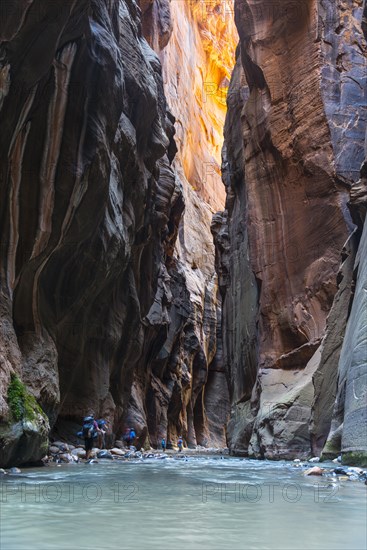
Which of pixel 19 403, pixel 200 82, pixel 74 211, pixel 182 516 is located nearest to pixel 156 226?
pixel 74 211

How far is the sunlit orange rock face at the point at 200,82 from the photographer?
5738 cm

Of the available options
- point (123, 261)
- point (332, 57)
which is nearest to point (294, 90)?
point (332, 57)

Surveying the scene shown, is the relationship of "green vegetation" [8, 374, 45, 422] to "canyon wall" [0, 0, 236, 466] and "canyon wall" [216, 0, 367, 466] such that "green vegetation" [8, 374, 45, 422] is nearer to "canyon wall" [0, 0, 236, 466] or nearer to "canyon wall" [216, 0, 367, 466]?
"canyon wall" [0, 0, 236, 466]

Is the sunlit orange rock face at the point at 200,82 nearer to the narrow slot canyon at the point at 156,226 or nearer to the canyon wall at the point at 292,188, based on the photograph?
the narrow slot canyon at the point at 156,226

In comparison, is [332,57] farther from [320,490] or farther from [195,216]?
[195,216]

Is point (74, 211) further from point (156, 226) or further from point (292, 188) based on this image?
point (156, 226)

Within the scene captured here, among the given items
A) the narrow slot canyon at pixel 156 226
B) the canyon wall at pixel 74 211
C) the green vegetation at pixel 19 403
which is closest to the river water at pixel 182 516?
the green vegetation at pixel 19 403

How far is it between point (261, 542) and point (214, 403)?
54.2 meters

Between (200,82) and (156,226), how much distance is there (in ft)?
164

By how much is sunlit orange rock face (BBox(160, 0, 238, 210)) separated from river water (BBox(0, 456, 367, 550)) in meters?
46.9

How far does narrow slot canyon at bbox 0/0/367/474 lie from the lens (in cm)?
1122

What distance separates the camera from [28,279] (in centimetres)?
1361

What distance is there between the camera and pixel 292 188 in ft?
73.0

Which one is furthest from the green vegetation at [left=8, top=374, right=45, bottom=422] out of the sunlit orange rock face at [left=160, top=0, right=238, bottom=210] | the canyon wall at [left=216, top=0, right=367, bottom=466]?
the sunlit orange rock face at [left=160, top=0, right=238, bottom=210]
